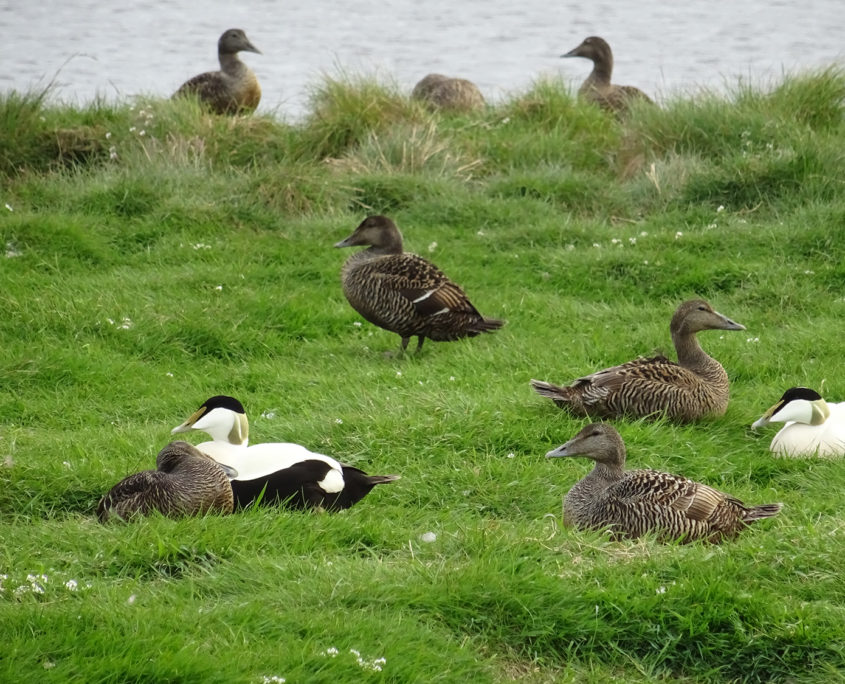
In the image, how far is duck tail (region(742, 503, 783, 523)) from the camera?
18.6 feet

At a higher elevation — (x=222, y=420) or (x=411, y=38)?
(x=222, y=420)

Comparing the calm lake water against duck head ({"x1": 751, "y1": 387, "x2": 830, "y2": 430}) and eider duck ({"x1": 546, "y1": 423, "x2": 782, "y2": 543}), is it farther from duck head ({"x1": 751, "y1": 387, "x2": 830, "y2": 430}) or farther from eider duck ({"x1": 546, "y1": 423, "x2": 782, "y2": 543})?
eider duck ({"x1": 546, "y1": 423, "x2": 782, "y2": 543})

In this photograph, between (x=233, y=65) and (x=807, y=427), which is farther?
(x=233, y=65)

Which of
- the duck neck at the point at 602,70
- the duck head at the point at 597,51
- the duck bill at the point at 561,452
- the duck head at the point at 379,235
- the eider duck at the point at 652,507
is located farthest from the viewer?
the duck head at the point at 597,51

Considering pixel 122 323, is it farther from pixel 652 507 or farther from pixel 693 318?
pixel 652 507

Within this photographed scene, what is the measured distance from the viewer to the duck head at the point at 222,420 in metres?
6.31

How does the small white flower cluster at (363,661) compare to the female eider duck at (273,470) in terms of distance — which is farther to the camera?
the female eider duck at (273,470)

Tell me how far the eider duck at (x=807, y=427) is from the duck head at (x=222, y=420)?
2.72 metres

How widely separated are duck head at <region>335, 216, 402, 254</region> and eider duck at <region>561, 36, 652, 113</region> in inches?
228

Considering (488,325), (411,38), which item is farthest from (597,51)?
(411,38)

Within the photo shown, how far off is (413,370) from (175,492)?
292cm

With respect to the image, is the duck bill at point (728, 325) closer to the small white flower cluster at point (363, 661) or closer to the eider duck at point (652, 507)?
the eider duck at point (652, 507)

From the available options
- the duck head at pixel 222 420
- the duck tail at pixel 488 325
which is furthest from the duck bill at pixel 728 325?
the duck head at pixel 222 420

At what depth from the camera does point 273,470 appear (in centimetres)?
596
